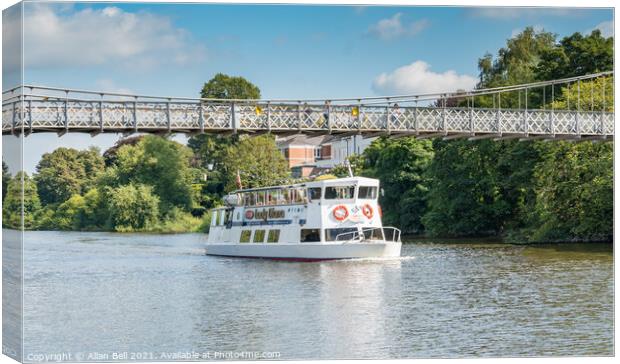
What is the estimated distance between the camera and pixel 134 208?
44.5 meters

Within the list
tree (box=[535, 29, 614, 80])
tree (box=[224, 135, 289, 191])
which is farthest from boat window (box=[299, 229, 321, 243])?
tree (box=[535, 29, 614, 80])

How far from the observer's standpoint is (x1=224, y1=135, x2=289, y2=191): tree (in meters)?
49.4

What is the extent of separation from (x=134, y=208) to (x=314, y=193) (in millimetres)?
6702

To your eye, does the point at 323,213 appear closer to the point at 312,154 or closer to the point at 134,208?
the point at 134,208

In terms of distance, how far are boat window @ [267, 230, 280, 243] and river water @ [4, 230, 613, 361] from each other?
218 cm

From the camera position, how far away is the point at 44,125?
25266 millimetres

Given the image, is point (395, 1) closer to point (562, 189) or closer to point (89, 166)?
point (89, 166)

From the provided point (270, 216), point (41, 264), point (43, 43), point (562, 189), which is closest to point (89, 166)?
point (41, 264)

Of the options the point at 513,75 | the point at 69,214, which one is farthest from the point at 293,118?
the point at 513,75

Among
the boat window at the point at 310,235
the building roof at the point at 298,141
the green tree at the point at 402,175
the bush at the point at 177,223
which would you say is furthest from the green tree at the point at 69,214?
the building roof at the point at 298,141

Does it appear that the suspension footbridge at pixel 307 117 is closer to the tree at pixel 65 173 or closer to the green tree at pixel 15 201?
the tree at pixel 65 173

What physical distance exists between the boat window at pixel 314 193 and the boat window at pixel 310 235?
1.09m

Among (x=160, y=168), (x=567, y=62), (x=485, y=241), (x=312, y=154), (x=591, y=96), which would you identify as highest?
(x=567, y=62)

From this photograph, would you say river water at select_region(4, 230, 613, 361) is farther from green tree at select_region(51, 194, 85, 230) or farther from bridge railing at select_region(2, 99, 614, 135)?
bridge railing at select_region(2, 99, 614, 135)
